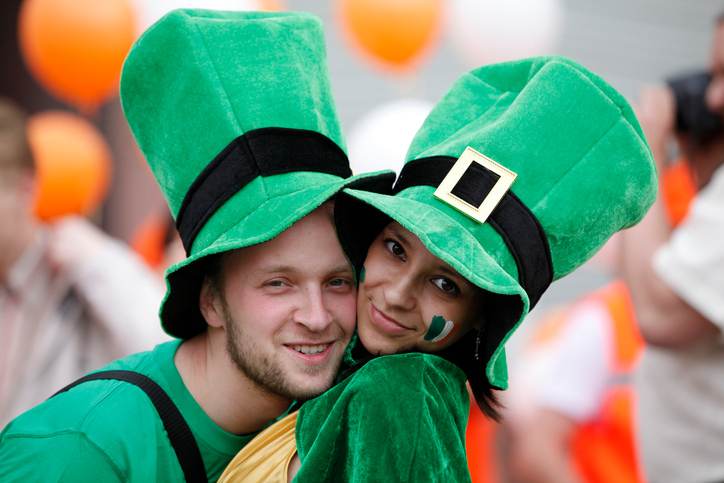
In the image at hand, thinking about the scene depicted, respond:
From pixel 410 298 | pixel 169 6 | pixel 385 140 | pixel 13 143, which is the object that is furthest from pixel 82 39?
pixel 410 298

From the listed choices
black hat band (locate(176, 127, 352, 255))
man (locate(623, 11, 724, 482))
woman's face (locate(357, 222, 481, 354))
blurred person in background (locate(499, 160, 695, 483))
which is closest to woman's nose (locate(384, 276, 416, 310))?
woman's face (locate(357, 222, 481, 354))

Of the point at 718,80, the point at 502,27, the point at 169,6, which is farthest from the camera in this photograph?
the point at 502,27

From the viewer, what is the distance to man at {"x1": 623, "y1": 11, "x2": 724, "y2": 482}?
2.84 metres

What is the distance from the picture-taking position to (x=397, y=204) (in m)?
1.93

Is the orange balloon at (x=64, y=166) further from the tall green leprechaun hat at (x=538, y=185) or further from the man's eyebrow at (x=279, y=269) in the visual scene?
the tall green leprechaun hat at (x=538, y=185)

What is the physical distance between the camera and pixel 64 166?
13.9 feet

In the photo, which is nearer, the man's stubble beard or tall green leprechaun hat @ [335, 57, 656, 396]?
tall green leprechaun hat @ [335, 57, 656, 396]

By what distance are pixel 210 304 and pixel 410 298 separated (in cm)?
54

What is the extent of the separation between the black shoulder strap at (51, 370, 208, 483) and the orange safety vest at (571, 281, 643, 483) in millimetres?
1932

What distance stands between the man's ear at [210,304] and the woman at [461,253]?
345 mm

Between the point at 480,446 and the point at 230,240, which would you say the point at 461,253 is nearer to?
the point at 230,240

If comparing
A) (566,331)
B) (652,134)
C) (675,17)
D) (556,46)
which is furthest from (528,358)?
(675,17)

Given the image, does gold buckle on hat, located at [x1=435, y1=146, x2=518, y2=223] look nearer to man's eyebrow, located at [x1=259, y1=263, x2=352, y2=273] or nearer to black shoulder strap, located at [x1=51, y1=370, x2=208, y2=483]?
man's eyebrow, located at [x1=259, y1=263, x2=352, y2=273]

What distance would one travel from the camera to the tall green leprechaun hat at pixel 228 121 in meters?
2.10
